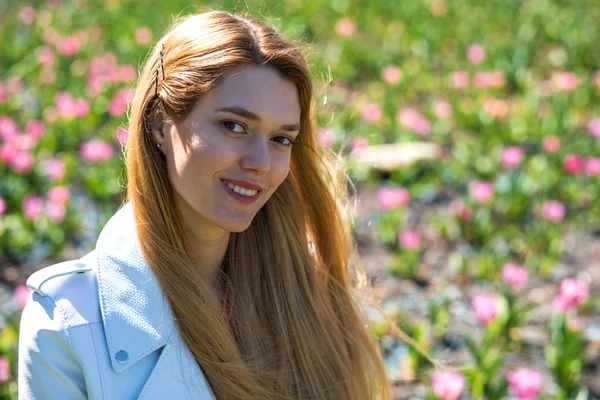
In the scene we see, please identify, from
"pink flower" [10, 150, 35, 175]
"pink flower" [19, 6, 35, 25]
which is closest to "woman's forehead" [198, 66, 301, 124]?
"pink flower" [10, 150, 35, 175]

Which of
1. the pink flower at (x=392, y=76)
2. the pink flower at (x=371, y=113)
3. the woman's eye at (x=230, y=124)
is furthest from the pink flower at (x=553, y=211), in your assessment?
the woman's eye at (x=230, y=124)

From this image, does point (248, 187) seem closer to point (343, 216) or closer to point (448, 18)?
point (343, 216)

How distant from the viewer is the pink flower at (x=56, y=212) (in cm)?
367

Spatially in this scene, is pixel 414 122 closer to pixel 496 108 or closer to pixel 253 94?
pixel 496 108

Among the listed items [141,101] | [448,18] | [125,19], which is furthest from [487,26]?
[141,101]

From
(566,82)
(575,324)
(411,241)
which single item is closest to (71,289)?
(575,324)

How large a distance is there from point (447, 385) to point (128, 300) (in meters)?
1.28

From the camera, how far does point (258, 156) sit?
6.17ft

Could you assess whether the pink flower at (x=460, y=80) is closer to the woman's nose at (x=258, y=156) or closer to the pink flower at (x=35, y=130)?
the pink flower at (x=35, y=130)

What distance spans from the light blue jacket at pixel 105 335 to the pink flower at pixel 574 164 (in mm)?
2807

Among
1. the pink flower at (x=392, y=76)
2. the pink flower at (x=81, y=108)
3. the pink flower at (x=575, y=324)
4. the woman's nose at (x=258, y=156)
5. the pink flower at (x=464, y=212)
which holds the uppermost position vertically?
the woman's nose at (x=258, y=156)

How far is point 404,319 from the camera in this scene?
10.8 feet

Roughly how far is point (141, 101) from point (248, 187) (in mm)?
293

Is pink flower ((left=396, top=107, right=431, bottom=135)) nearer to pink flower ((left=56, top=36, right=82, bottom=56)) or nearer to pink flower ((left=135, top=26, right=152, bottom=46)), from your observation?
pink flower ((left=135, top=26, right=152, bottom=46))
